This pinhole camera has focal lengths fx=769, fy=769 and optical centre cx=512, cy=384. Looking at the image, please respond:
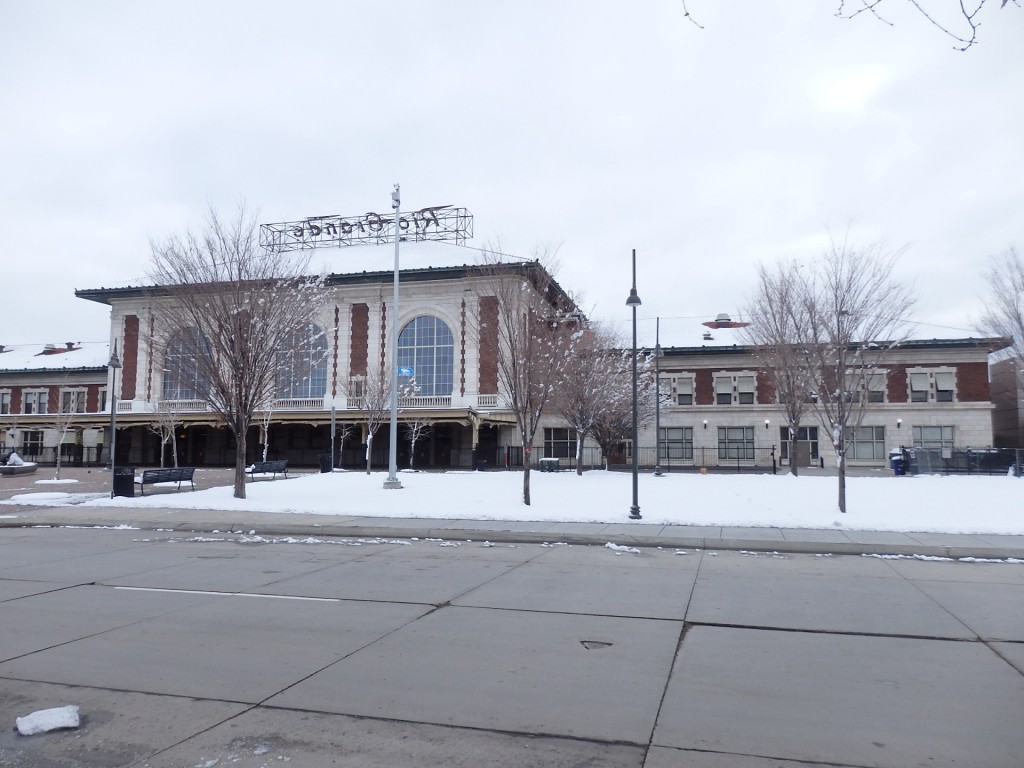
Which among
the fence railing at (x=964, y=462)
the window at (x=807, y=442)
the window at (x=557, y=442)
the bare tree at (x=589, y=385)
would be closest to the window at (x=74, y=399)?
the window at (x=557, y=442)

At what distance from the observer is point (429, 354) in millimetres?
49625

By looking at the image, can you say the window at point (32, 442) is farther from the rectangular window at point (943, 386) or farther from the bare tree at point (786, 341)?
the rectangular window at point (943, 386)

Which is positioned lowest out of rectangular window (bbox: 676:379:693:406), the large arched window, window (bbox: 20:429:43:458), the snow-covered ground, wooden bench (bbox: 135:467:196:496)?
the snow-covered ground

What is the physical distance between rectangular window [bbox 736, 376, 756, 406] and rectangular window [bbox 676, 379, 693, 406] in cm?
314

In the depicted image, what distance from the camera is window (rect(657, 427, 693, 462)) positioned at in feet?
172

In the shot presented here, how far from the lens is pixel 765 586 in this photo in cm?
1020

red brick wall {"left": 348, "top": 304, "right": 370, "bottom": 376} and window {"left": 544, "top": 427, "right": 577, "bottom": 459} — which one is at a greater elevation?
red brick wall {"left": 348, "top": 304, "right": 370, "bottom": 376}

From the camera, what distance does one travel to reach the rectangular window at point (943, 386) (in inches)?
1959

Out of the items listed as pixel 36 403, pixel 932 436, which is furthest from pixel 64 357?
pixel 932 436

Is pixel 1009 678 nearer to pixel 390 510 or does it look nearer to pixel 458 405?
pixel 390 510

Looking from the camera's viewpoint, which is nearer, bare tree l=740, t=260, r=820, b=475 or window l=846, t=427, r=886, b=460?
bare tree l=740, t=260, r=820, b=475

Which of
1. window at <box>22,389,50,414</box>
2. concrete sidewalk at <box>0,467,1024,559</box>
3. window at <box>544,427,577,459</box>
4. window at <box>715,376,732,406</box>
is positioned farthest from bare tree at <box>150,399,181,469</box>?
window at <box>715,376,732,406</box>

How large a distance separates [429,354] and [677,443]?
18086 millimetres

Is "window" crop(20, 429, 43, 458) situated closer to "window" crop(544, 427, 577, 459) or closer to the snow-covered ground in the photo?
"window" crop(544, 427, 577, 459)
